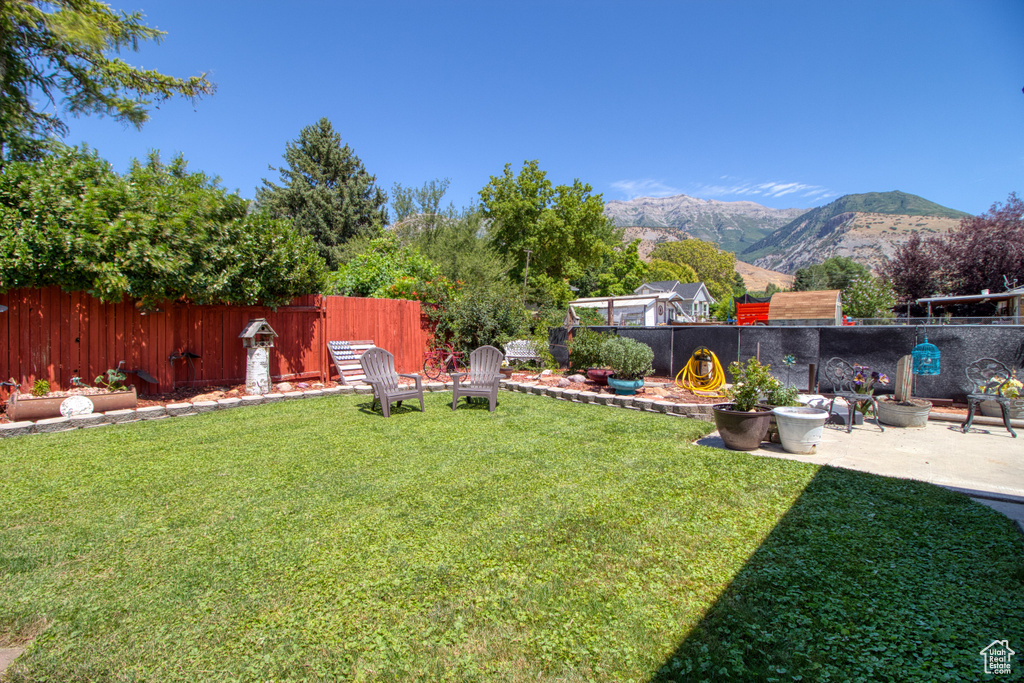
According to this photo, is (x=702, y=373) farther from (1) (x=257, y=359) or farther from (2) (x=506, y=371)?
(1) (x=257, y=359)

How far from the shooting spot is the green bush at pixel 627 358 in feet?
23.9

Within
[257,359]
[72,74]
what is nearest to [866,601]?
[257,359]

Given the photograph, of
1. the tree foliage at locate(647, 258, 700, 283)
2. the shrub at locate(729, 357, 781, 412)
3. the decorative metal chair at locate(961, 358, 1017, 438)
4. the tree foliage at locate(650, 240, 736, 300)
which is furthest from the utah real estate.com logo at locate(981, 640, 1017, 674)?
the tree foliage at locate(650, 240, 736, 300)

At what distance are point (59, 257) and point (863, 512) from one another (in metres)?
8.63

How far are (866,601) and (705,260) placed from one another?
69830 millimetres

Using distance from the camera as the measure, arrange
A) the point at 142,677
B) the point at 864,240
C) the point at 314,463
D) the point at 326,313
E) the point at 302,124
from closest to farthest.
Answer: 1. the point at 142,677
2. the point at 314,463
3. the point at 326,313
4. the point at 302,124
5. the point at 864,240

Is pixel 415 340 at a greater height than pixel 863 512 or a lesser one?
greater

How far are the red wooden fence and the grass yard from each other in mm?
Answer: 2850

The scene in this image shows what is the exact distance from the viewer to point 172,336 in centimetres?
746

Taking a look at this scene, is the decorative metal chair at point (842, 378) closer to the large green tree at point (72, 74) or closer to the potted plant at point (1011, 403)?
the potted plant at point (1011, 403)

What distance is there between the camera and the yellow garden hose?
24.3ft

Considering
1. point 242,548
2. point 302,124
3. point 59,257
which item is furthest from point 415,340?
point 302,124

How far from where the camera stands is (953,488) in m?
3.60

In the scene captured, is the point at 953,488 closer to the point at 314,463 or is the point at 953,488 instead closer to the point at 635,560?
the point at 635,560
